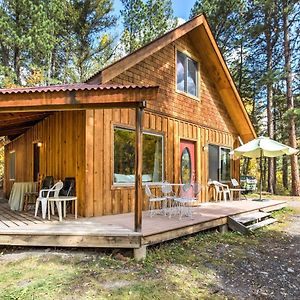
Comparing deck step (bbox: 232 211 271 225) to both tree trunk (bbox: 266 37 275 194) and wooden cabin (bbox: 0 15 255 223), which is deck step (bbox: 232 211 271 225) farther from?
tree trunk (bbox: 266 37 275 194)

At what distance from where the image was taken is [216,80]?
10.2 m

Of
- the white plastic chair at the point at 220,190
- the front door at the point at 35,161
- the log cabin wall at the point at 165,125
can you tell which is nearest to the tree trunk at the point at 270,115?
the log cabin wall at the point at 165,125

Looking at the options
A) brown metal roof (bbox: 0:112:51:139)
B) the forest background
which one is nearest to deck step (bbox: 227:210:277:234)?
brown metal roof (bbox: 0:112:51:139)

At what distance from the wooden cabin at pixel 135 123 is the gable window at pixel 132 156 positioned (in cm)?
2

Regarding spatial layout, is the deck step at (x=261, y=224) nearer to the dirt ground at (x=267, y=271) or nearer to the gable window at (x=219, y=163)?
the dirt ground at (x=267, y=271)

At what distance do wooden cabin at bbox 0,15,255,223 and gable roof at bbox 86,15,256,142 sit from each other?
0.10 feet

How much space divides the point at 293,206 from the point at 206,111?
4551 mm

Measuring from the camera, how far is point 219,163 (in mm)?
10328

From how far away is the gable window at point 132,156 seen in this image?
659 centimetres

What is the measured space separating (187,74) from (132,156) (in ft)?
11.7

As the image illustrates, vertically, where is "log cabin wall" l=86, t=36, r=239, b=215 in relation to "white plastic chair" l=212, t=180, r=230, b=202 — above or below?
above

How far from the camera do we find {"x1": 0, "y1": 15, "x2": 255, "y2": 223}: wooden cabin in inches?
178

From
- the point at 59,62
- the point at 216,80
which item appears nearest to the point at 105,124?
the point at 216,80

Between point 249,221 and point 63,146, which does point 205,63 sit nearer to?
point 249,221
